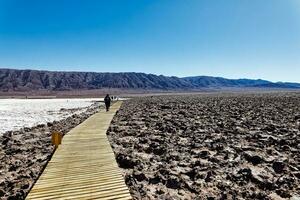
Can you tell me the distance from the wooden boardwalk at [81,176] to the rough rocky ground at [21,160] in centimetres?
58

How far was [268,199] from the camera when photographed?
24.1 feet

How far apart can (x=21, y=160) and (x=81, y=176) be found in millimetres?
4529

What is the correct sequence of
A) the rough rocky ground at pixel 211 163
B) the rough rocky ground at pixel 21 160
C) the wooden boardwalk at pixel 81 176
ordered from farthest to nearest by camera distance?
the rough rocky ground at pixel 21 160
the rough rocky ground at pixel 211 163
the wooden boardwalk at pixel 81 176

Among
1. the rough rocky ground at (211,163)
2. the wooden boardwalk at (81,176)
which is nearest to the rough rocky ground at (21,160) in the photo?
the wooden boardwalk at (81,176)

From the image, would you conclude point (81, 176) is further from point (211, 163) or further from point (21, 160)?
point (21, 160)

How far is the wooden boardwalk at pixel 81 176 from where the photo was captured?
272 inches

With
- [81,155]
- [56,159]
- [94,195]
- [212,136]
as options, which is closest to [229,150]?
[212,136]

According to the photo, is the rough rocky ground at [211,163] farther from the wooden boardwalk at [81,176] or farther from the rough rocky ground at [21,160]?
the rough rocky ground at [21,160]

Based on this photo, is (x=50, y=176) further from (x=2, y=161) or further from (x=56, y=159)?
(x=2, y=161)

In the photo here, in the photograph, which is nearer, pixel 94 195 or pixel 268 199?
pixel 94 195

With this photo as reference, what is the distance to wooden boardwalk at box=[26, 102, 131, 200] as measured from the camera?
691cm

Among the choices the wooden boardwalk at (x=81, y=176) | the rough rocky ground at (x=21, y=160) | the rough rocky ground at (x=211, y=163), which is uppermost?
the wooden boardwalk at (x=81, y=176)

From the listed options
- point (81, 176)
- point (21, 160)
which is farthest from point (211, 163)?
point (21, 160)

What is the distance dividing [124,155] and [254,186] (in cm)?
439
